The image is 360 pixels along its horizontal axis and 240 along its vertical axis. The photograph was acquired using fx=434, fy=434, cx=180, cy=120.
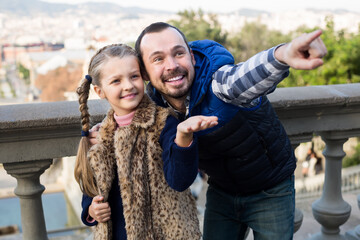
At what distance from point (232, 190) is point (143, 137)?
0.57 meters

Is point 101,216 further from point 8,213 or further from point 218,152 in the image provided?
point 8,213

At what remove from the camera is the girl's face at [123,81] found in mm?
1729

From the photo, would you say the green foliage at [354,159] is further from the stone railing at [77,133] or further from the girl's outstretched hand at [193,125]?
the girl's outstretched hand at [193,125]

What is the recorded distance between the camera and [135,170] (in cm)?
172

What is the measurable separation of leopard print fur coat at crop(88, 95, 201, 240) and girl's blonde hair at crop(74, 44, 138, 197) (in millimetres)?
40

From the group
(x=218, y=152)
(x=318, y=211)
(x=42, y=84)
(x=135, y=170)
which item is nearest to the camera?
(x=135, y=170)

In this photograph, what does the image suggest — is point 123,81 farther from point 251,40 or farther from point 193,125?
point 251,40

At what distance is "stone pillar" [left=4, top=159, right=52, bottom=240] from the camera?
2094mm

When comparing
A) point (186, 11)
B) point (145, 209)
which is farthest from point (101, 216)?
point (186, 11)

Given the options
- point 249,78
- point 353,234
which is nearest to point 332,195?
point 353,234

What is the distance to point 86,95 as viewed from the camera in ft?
5.86

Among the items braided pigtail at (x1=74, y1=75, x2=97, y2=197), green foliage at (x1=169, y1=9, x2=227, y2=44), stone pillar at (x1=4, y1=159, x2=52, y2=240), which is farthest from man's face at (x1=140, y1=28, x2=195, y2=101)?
green foliage at (x1=169, y1=9, x2=227, y2=44)

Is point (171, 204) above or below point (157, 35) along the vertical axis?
below

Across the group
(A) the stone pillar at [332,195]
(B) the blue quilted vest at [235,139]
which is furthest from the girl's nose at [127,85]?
(A) the stone pillar at [332,195]
